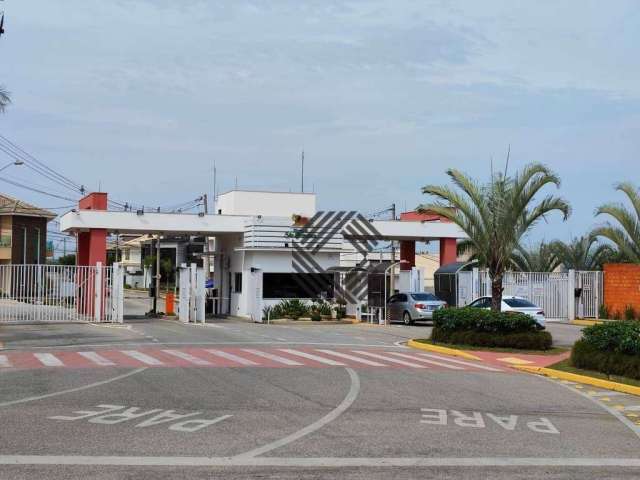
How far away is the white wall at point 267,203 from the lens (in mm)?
49156

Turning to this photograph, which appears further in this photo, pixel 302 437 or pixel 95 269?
pixel 95 269

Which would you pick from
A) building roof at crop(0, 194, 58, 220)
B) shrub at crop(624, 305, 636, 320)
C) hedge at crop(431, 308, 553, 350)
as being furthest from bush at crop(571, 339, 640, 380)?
building roof at crop(0, 194, 58, 220)

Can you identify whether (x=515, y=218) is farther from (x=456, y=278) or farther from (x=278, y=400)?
(x=456, y=278)

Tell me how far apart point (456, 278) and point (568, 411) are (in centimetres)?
2746

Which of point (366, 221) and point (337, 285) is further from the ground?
point (366, 221)

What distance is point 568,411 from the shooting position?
12.9 m

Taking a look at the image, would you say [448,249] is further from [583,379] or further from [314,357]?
[583,379]

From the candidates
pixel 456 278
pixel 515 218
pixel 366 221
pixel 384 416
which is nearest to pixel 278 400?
pixel 384 416

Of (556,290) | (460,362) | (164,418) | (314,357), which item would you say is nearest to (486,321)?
(460,362)

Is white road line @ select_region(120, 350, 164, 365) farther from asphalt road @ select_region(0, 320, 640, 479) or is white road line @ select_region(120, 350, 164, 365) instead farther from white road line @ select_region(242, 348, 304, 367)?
white road line @ select_region(242, 348, 304, 367)

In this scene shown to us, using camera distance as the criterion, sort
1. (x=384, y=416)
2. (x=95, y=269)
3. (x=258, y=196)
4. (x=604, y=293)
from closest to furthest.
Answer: (x=384, y=416) < (x=95, y=269) < (x=604, y=293) < (x=258, y=196)

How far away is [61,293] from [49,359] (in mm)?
16155

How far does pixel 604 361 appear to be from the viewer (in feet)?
57.8

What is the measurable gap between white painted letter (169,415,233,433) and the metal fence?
29.3m
